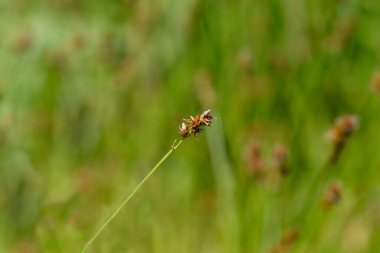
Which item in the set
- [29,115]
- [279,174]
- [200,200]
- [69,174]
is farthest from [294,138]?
[29,115]

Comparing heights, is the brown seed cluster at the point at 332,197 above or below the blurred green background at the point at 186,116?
below

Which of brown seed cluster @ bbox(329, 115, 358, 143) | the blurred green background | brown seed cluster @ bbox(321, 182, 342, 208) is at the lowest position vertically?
brown seed cluster @ bbox(321, 182, 342, 208)

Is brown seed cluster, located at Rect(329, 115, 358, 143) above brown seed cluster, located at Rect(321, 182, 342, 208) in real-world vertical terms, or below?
above

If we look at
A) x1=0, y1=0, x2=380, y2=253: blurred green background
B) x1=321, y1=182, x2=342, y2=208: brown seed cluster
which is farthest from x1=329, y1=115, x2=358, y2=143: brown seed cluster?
x1=0, y1=0, x2=380, y2=253: blurred green background

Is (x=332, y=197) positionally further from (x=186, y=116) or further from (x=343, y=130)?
(x=186, y=116)

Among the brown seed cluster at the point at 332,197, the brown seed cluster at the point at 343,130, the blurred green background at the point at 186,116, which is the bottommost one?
the brown seed cluster at the point at 332,197

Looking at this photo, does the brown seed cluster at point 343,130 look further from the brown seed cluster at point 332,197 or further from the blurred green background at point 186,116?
the blurred green background at point 186,116

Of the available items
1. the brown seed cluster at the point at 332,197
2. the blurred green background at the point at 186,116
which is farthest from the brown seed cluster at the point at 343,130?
the blurred green background at the point at 186,116

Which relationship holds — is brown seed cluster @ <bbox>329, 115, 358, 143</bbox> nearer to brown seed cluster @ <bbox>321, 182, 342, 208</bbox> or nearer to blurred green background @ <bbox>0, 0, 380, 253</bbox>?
brown seed cluster @ <bbox>321, 182, 342, 208</bbox>

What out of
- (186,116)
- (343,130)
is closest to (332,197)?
(343,130)
